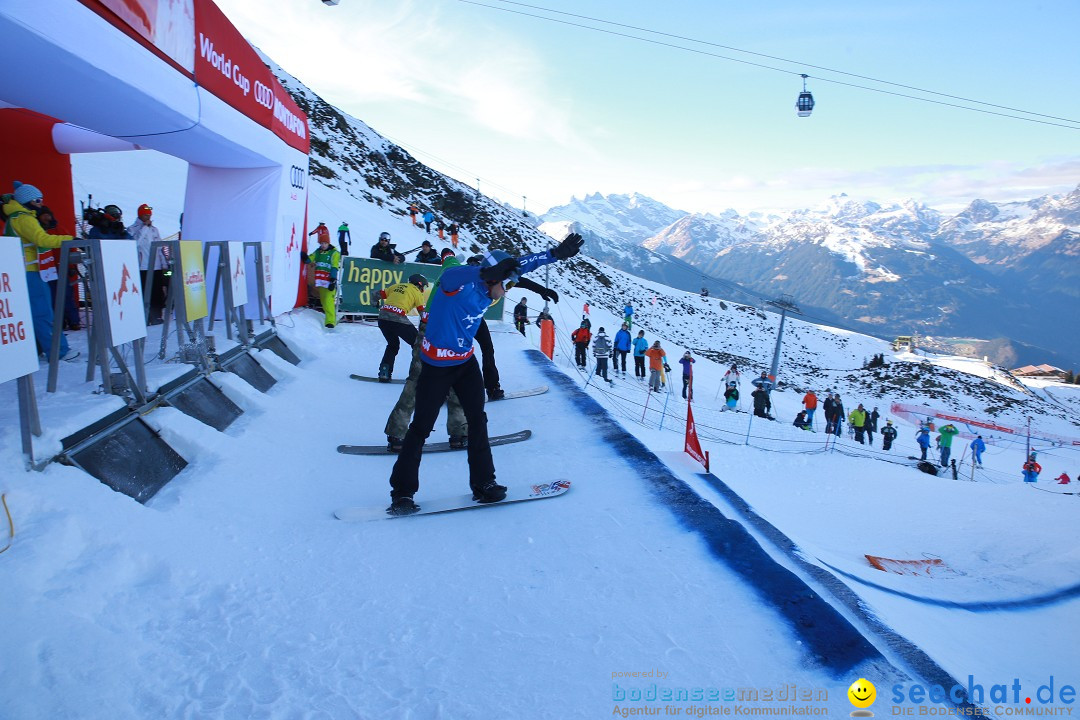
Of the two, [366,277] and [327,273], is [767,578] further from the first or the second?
[366,277]

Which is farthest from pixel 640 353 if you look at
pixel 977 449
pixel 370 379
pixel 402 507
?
pixel 402 507

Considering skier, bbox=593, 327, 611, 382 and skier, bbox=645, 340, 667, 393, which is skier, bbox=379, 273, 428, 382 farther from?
skier, bbox=645, 340, 667, 393

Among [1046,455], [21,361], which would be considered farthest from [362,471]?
[1046,455]

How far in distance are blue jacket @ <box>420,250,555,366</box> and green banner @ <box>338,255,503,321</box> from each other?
9.62 m

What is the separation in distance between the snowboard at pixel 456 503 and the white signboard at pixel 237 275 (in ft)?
13.7

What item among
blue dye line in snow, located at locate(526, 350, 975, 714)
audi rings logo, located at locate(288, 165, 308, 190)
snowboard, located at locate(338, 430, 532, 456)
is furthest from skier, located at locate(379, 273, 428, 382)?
audi rings logo, located at locate(288, 165, 308, 190)

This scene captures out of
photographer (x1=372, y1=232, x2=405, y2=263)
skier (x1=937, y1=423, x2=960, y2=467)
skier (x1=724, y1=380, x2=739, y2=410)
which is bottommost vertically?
skier (x1=937, y1=423, x2=960, y2=467)

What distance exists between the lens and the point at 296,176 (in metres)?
11.0

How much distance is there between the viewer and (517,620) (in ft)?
9.47

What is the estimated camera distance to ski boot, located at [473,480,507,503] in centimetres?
421

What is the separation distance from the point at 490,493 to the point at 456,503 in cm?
27

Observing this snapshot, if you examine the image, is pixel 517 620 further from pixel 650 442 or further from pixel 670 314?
pixel 670 314

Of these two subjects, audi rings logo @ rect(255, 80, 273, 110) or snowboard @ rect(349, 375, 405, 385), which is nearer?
snowboard @ rect(349, 375, 405, 385)

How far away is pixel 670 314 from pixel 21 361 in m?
55.3
